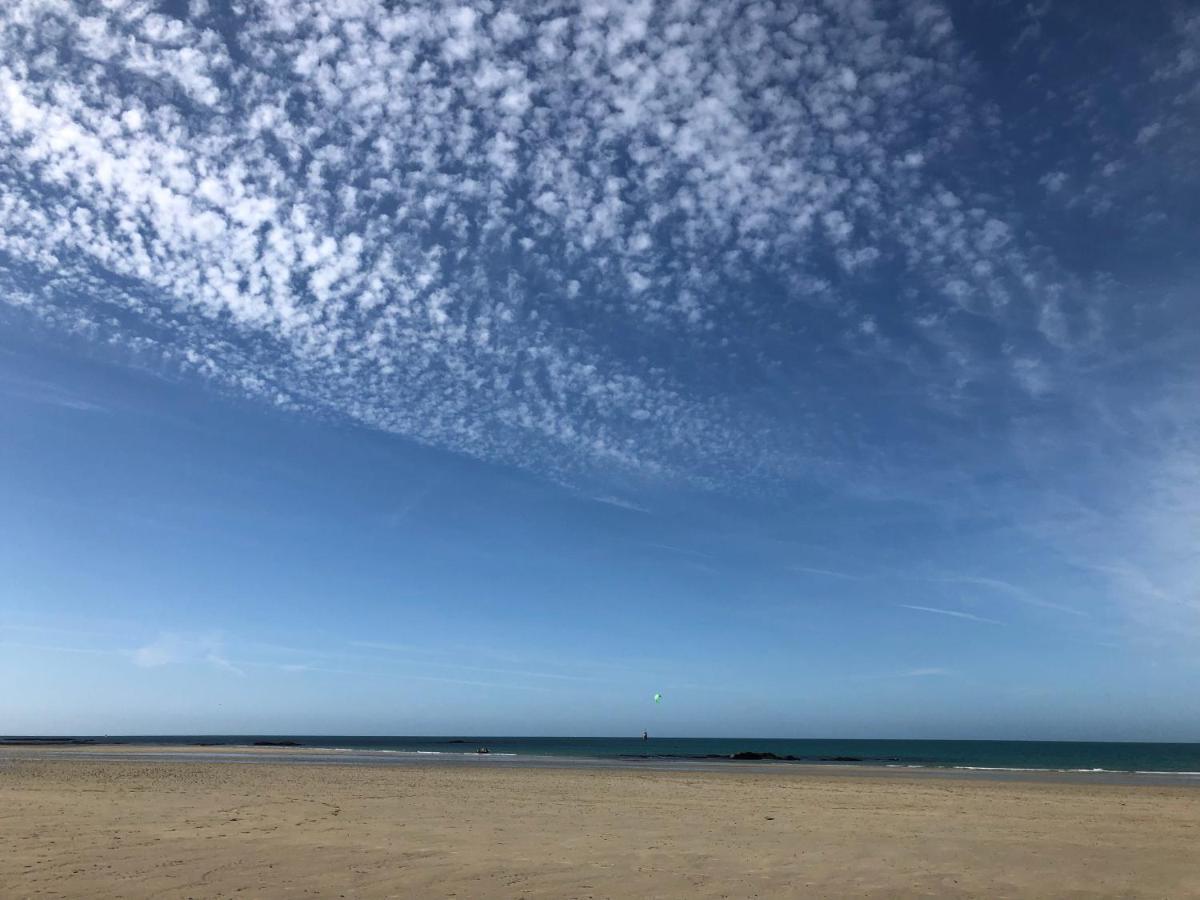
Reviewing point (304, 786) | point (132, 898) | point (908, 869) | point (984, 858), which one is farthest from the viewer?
point (304, 786)

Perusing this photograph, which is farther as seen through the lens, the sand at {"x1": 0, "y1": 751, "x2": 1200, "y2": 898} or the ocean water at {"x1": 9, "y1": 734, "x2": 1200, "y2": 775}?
the ocean water at {"x1": 9, "y1": 734, "x2": 1200, "y2": 775}

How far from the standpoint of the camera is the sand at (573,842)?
39.6 feet

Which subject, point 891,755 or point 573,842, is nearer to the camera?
point 573,842

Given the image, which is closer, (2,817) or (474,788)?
(2,817)

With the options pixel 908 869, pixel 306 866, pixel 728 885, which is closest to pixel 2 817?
pixel 306 866

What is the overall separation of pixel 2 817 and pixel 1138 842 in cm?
2740

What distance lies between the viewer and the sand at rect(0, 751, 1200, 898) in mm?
12078

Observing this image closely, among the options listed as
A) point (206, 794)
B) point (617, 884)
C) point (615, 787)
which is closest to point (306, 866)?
point (617, 884)

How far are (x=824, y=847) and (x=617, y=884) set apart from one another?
597cm

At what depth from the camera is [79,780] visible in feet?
102

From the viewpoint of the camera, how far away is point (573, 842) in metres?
16.0

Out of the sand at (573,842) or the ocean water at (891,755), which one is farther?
the ocean water at (891,755)

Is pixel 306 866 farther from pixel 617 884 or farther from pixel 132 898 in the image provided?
pixel 617 884

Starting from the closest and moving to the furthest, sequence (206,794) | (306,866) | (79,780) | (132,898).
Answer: (132,898)
(306,866)
(206,794)
(79,780)
